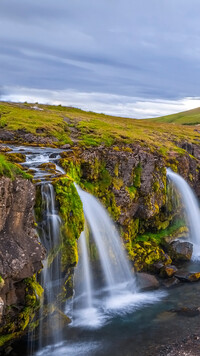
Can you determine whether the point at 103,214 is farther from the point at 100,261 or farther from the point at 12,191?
the point at 12,191

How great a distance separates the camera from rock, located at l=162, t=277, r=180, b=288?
2546 centimetres

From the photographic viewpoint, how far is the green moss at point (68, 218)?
62.3 ft

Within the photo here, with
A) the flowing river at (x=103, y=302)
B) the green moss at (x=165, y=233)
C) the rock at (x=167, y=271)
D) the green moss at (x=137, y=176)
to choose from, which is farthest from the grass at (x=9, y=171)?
the green moss at (x=165, y=233)

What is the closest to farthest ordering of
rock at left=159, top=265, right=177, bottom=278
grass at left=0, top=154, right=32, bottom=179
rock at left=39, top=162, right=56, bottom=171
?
1. grass at left=0, top=154, right=32, bottom=179
2. rock at left=39, top=162, right=56, bottom=171
3. rock at left=159, top=265, right=177, bottom=278

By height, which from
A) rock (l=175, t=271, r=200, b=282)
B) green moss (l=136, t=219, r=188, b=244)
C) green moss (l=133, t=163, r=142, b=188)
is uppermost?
green moss (l=133, t=163, r=142, b=188)

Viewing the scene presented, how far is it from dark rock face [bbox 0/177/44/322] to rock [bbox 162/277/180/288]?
12.8m

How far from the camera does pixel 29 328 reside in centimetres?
1744

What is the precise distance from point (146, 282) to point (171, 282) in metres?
2.00

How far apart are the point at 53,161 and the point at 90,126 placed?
84.0 ft

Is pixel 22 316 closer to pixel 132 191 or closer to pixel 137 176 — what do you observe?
pixel 132 191

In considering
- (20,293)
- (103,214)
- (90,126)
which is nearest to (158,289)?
(103,214)

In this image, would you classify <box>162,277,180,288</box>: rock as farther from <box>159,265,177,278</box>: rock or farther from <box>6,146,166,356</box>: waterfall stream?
<box>6,146,166,356</box>: waterfall stream

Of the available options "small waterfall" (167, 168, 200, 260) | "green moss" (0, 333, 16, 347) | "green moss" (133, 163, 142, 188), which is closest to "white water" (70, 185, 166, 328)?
"green moss" (0, 333, 16, 347)

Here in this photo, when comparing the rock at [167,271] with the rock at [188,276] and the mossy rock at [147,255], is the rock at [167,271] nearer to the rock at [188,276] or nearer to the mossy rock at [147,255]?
the rock at [188,276]
